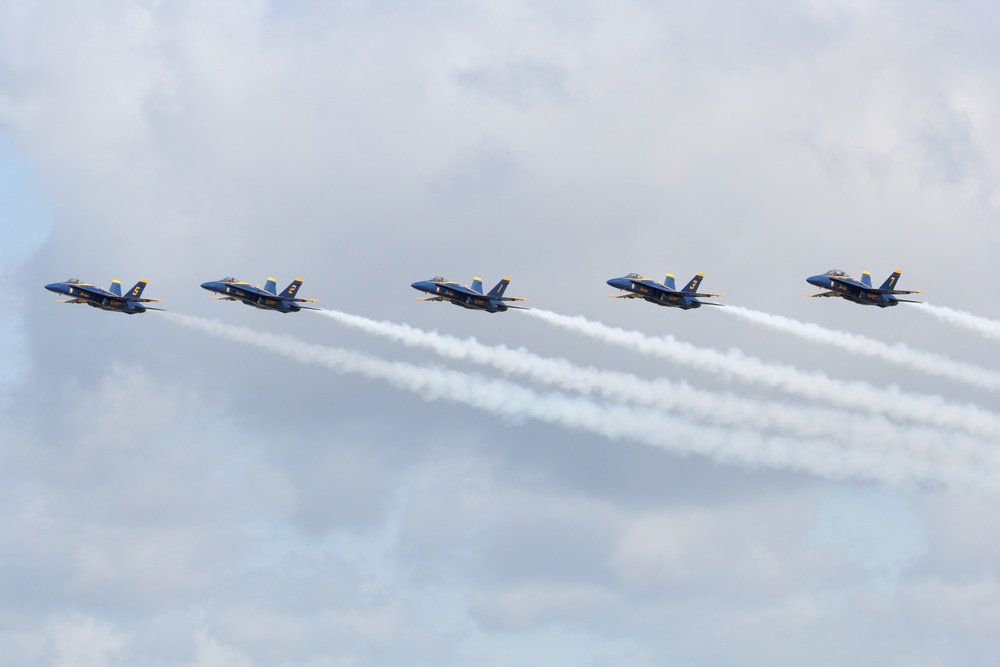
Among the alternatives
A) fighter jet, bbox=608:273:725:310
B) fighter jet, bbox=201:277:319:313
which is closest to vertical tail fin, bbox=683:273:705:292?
fighter jet, bbox=608:273:725:310

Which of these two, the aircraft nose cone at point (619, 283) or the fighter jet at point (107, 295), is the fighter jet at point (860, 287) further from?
the fighter jet at point (107, 295)

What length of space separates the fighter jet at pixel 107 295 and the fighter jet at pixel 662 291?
125 feet

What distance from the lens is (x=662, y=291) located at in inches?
4808

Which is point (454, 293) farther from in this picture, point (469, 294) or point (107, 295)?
point (107, 295)

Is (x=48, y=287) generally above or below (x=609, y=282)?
below

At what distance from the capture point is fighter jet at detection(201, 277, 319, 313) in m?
123

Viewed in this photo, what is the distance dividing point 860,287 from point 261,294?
47283 mm

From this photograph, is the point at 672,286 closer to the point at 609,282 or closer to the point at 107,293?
the point at 609,282

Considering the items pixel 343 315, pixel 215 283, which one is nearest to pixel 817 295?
pixel 343 315

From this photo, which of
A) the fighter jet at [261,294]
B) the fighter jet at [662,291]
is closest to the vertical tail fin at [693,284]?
the fighter jet at [662,291]

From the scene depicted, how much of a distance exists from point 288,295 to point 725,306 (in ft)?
118

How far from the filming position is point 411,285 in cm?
12394

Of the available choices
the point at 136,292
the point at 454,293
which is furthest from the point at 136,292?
the point at 454,293

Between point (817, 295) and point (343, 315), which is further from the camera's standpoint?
point (343, 315)
